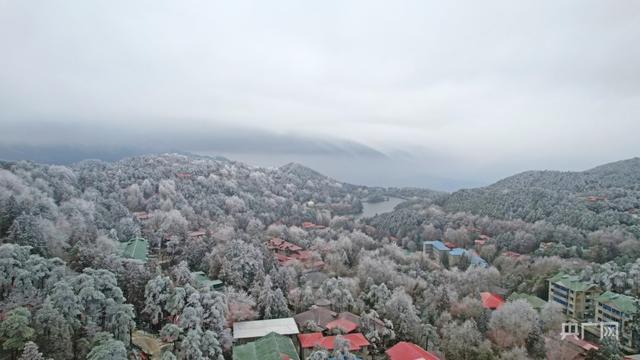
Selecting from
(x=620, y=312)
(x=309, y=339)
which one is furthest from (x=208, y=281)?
(x=620, y=312)

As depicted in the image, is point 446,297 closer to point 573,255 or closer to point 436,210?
point 573,255

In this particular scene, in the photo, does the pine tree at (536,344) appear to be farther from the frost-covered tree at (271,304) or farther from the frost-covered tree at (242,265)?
the frost-covered tree at (242,265)

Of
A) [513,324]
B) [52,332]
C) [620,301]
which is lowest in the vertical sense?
[513,324]

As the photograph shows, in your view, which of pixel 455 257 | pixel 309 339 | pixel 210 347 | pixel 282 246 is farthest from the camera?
pixel 455 257

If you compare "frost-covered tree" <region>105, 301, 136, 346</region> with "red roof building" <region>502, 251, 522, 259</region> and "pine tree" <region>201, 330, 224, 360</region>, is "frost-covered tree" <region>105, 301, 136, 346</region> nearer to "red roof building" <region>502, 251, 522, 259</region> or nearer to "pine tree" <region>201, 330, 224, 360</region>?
"pine tree" <region>201, 330, 224, 360</region>

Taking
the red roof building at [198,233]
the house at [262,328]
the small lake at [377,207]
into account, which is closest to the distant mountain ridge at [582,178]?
the small lake at [377,207]

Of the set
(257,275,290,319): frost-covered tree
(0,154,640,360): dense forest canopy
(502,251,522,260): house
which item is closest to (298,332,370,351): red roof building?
(0,154,640,360): dense forest canopy

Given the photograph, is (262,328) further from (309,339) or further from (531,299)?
(531,299)
